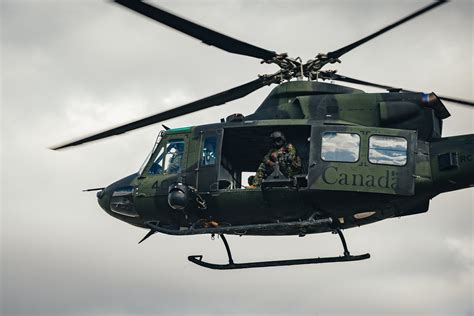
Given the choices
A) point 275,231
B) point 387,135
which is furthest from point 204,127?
point 387,135

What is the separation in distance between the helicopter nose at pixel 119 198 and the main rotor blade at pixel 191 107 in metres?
1.22

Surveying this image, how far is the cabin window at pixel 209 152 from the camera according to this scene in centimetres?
2073

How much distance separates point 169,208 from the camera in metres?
20.9

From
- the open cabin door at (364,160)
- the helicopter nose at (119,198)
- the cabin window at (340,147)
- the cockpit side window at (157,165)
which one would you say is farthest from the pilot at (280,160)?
the helicopter nose at (119,198)

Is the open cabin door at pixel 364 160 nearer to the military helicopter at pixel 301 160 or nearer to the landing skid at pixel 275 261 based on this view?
the military helicopter at pixel 301 160

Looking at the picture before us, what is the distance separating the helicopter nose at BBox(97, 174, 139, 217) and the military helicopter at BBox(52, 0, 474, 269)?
3cm

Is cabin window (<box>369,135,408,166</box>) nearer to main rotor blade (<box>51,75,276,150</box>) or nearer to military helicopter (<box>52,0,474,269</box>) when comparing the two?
military helicopter (<box>52,0,474,269</box>)

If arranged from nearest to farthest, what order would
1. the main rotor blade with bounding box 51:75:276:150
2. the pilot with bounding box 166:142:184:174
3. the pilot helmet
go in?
the pilot helmet < the pilot with bounding box 166:142:184:174 < the main rotor blade with bounding box 51:75:276:150

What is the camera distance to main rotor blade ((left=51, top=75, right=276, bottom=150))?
2147 cm

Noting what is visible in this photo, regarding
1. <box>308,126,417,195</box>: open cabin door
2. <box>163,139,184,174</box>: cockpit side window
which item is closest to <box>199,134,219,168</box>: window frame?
<box>163,139,184,174</box>: cockpit side window

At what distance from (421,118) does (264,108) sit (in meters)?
3.66

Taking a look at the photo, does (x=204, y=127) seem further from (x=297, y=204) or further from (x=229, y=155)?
(x=297, y=204)

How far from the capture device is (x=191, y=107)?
21547 millimetres

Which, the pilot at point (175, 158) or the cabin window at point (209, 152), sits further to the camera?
the pilot at point (175, 158)
